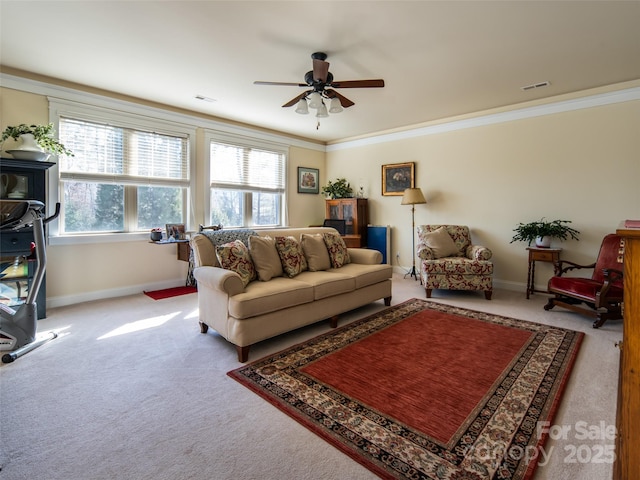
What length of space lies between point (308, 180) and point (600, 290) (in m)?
4.99

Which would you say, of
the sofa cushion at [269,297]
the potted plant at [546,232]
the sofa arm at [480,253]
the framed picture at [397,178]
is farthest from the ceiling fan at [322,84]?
the potted plant at [546,232]

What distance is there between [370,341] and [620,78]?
413 cm

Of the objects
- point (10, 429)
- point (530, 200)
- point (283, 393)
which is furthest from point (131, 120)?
point (530, 200)

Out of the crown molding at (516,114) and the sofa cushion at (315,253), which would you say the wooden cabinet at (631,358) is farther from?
the crown molding at (516,114)

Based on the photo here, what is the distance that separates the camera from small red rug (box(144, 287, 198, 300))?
4332mm

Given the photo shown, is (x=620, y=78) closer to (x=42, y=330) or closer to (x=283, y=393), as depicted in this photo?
(x=283, y=393)

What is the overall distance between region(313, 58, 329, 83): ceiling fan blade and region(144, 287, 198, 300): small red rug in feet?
10.8

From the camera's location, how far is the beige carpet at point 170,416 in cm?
146

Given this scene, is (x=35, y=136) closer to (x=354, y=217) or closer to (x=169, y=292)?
(x=169, y=292)

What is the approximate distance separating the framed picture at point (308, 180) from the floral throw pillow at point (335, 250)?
2.94 metres

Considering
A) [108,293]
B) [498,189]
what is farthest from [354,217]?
[108,293]

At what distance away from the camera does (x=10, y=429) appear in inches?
66.6

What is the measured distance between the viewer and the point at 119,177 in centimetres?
428

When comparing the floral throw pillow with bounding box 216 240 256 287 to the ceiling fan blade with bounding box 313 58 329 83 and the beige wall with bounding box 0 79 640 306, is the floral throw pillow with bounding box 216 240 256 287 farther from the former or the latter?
the beige wall with bounding box 0 79 640 306
